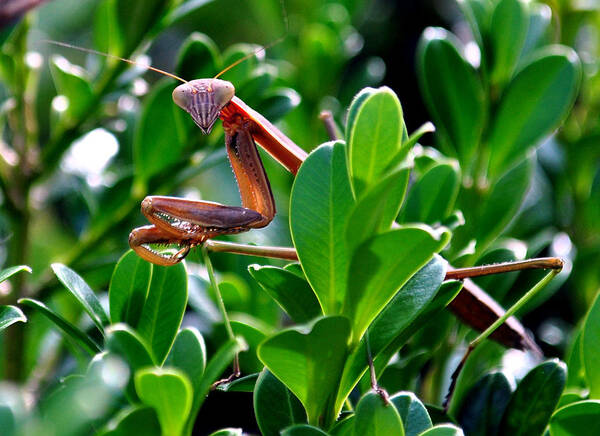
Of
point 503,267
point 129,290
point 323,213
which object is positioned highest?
point 323,213

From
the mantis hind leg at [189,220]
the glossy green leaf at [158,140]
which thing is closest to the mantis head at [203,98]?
the glossy green leaf at [158,140]

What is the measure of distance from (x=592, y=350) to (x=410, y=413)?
374mm

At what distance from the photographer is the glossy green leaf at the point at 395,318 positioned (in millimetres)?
1131

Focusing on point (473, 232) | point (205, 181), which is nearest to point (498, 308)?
point (473, 232)

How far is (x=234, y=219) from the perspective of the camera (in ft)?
6.23

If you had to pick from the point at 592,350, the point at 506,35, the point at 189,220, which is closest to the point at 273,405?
the point at 592,350

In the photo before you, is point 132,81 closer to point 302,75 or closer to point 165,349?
point 302,75

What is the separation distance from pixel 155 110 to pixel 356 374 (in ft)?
3.67

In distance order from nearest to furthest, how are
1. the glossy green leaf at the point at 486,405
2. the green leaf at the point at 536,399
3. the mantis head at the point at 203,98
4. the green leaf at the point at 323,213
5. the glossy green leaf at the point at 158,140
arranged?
1. the green leaf at the point at 323,213
2. the green leaf at the point at 536,399
3. the glossy green leaf at the point at 486,405
4. the mantis head at the point at 203,98
5. the glossy green leaf at the point at 158,140

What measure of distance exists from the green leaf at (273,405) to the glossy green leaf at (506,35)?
3.82 ft

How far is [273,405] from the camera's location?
3.80ft

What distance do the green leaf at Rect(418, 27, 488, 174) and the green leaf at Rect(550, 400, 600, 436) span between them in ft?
3.16

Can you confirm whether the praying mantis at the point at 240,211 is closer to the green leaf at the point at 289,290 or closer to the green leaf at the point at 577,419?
the green leaf at the point at 289,290

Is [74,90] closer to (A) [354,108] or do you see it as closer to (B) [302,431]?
(A) [354,108]
